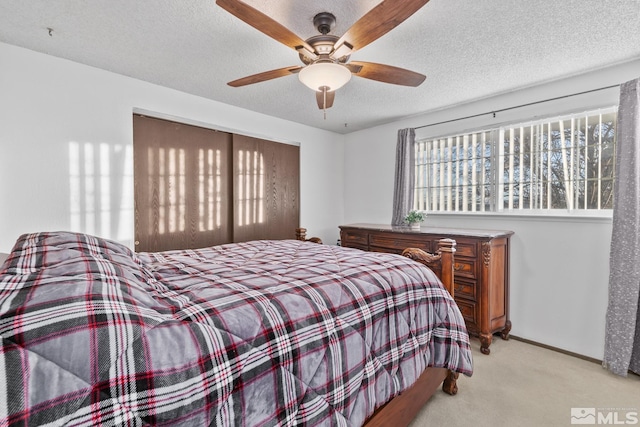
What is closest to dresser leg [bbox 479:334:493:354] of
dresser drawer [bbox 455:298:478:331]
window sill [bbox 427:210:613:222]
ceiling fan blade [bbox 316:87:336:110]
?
dresser drawer [bbox 455:298:478:331]

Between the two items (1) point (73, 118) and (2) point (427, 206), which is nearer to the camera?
(1) point (73, 118)

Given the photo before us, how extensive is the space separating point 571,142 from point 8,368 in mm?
3782

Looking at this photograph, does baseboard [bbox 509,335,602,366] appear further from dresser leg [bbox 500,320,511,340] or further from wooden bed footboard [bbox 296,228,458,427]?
wooden bed footboard [bbox 296,228,458,427]

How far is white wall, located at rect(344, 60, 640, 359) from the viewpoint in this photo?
252 centimetres

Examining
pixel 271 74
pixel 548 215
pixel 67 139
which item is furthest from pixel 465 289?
pixel 67 139

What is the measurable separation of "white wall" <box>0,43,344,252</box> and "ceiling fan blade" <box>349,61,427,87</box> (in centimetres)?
205

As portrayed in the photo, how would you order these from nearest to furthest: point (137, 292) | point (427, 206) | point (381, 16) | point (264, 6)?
point (137, 292)
point (381, 16)
point (264, 6)
point (427, 206)

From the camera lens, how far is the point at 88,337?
0.64 meters

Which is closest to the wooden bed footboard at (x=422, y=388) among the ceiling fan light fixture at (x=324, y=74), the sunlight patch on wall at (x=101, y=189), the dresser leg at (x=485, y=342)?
the dresser leg at (x=485, y=342)

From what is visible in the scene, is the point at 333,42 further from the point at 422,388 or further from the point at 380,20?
the point at 422,388

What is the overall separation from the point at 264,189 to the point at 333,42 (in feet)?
7.69

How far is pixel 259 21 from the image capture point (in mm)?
1475

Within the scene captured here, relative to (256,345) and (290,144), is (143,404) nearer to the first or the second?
(256,345)

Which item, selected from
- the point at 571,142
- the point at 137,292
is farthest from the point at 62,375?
the point at 571,142
